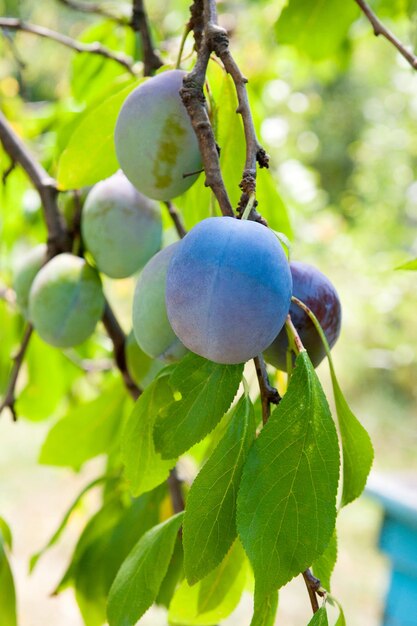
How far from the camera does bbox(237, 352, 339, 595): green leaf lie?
14.9 inches

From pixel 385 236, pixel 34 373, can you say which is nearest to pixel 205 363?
pixel 34 373

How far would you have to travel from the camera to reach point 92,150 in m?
0.61

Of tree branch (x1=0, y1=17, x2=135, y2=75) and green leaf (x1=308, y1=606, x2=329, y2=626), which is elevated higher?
tree branch (x1=0, y1=17, x2=135, y2=75)

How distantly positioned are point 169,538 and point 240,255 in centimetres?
26

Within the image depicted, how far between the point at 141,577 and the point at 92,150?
13.6 inches

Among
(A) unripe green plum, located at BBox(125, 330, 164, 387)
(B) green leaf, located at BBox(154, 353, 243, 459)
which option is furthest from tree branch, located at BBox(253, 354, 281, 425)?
(A) unripe green plum, located at BBox(125, 330, 164, 387)

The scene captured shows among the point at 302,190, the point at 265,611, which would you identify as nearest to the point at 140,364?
the point at 265,611

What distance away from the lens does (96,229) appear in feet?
2.26

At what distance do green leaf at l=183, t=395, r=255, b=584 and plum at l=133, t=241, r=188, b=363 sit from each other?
0.36 ft

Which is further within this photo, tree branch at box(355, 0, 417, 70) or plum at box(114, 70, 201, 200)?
tree branch at box(355, 0, 417, 70)

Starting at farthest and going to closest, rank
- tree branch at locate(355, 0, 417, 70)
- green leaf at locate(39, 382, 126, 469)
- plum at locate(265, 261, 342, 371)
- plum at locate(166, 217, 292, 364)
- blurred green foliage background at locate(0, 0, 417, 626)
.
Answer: blurred green foliage background at locate(0, 0, 417, 626) → green leaf at locate(39, 382, 126, 469) → tree branch at locate(355, 0, 417, 70) → plum at locate(265, 261, 342, 371) → plum at locate(166, 217, 292, 364)

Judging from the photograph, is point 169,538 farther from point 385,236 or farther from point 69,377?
point 385,236

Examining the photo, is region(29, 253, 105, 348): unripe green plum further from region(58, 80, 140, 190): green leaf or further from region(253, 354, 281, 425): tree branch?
region(253, 354, 281, 425): tree branch

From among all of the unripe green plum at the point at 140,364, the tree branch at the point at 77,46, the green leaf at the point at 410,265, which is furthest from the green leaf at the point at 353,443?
the tree branch at the point at 77,46
